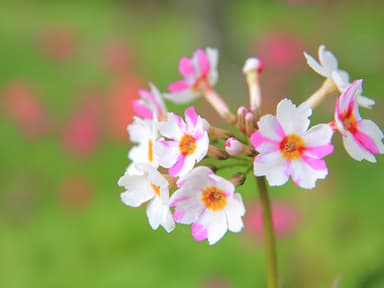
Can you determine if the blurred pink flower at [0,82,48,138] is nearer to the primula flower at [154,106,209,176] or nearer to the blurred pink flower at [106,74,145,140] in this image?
the blurred pink flower at [106,74,145,140]

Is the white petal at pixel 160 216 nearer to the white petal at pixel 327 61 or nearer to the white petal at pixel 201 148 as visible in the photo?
the white petal at pixel 201 148

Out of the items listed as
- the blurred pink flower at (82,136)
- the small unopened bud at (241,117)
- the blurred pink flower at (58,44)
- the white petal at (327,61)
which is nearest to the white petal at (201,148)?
the small unopened bud at (241,117)

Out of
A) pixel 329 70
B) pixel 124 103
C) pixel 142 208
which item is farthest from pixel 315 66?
pixel 124 103

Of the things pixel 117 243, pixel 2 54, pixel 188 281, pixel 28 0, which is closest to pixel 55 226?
pixel 117 243

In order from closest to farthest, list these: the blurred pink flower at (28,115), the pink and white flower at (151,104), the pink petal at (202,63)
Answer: the pink and white flower at (151,104), the pink petal at (202,63), the blurred pink flower at (28,115)

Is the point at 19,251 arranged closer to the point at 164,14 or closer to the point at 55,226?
the point at 55,226

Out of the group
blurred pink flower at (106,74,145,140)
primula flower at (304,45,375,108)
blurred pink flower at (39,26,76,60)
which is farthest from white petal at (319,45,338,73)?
blurred pink flower at (39,26,76,60)
